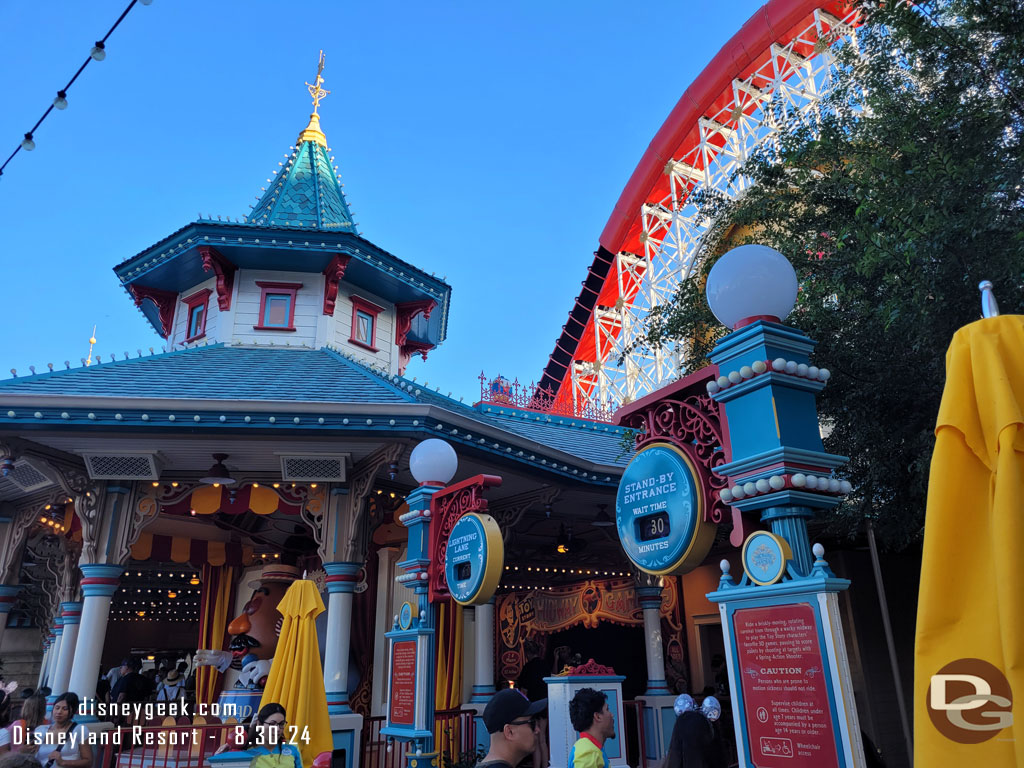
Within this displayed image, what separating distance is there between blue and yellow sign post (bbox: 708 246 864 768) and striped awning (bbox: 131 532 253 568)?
12638mm

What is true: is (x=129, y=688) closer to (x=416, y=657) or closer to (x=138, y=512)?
(x=138, y=512)

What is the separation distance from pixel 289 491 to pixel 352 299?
5080 mm

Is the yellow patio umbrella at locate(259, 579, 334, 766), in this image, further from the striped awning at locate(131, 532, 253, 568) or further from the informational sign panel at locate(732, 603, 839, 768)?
the striped awning at locate(131, 532, 253, 568)

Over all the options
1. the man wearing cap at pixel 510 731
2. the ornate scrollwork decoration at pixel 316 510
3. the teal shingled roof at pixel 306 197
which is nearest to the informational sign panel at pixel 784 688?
the man wearing cap at pixel 510 731

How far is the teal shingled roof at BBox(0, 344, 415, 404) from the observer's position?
364 inches

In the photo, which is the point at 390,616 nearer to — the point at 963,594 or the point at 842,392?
the point at 842,392

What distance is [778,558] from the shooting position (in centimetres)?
334

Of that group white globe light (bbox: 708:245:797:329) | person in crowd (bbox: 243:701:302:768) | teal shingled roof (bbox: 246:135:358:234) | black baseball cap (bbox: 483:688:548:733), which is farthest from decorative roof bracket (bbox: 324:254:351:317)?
black baseball cap (bbox: 483:688:548:733)

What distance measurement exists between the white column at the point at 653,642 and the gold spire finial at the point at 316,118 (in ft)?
42.6

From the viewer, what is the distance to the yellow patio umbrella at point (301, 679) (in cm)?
775

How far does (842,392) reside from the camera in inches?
297

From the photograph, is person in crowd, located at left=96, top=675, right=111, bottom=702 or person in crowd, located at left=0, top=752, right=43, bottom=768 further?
person in crowd, located at left=96, top=675, right=111, bottom=702

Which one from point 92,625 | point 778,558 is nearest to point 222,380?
point 92,625

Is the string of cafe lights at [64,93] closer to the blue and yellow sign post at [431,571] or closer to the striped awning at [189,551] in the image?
the blue and yellow sign post at [431,571]
